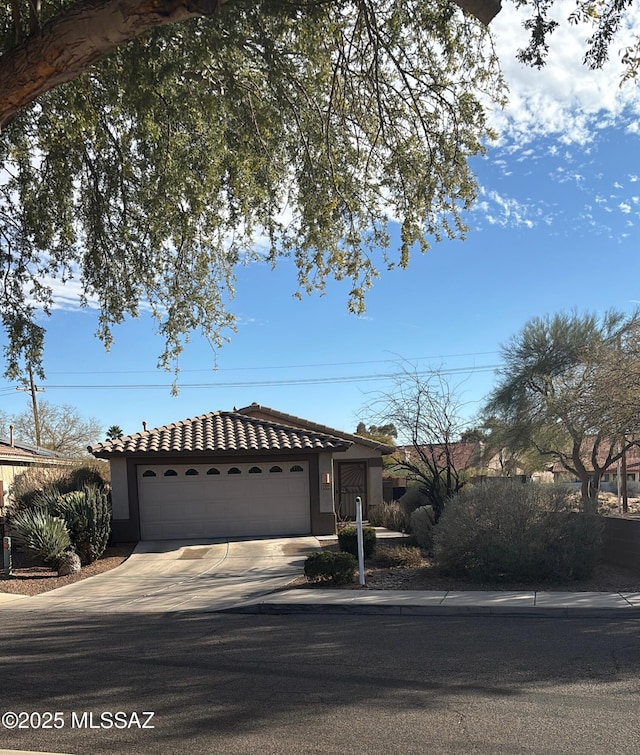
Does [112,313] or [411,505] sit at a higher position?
Result: [112,313]

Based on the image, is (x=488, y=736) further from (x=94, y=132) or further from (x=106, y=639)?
(x=94, y=132)

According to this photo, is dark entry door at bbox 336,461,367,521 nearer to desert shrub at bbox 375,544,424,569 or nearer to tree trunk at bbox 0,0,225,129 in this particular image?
desert shrub at bbox 375,544,424,569

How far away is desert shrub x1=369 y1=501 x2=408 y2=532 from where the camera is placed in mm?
21891

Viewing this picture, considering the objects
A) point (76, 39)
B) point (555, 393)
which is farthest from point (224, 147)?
point (555, 393)

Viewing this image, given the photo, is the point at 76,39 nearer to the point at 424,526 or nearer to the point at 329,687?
the point at 329,687

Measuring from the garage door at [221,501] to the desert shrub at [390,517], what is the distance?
3.12 m

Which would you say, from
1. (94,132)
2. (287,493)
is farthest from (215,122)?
(287,493)

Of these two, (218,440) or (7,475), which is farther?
(218,440)

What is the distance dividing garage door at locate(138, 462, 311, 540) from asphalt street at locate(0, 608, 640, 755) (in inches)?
437

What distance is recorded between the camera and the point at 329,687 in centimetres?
626

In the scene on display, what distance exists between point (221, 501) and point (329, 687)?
1484 cm

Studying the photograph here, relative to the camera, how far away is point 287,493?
2103 cm

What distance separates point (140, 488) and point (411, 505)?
27.9ft

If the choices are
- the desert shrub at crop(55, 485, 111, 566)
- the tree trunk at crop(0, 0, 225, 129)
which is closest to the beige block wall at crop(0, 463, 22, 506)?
the desert shrub at crop(55, 485, 111, 566)
